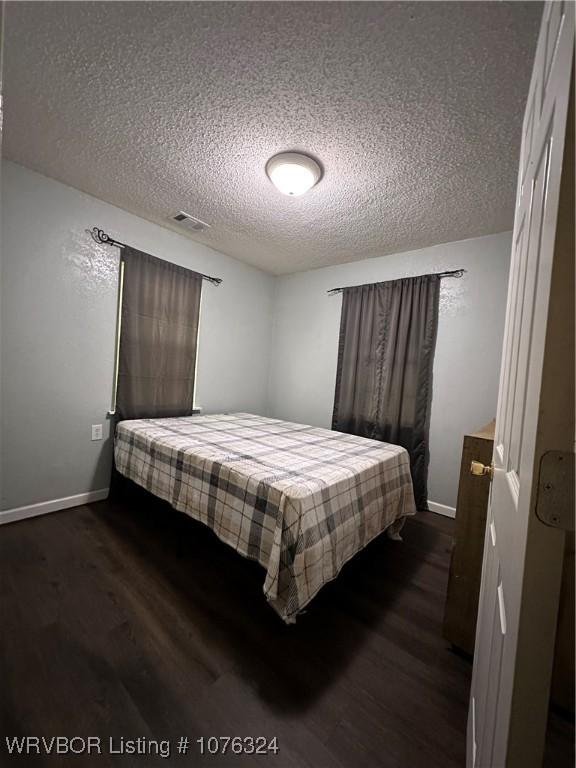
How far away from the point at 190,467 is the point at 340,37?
203 cm

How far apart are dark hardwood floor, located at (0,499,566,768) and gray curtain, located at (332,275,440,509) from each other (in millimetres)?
1177

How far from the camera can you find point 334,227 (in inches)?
99.8

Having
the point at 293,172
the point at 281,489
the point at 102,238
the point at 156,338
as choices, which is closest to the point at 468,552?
the point at 281,489

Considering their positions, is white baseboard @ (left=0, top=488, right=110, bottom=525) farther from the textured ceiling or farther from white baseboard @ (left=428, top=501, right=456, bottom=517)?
white baseboard @ (left=428, top=501, right=456, bottom=517)

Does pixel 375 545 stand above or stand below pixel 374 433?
below

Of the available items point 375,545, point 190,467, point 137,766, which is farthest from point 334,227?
point 137,766

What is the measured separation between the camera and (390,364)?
2934mm

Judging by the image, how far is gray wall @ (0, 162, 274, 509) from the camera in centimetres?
207

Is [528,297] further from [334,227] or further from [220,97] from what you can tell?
[334,227]

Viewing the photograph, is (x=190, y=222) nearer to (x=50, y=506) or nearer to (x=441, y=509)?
(x=50, y=506)

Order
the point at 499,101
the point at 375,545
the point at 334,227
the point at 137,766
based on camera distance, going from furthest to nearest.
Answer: the point at 334,227, the point at 375,545, the point at 499,101, the point at 137,766

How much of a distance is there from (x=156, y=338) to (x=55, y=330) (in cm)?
73

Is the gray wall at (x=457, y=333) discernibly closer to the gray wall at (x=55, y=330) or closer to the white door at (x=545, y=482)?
the gray wall at (x=55, y=330)

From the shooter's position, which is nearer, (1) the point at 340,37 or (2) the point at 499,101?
(1) the point at 340,37
